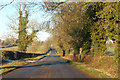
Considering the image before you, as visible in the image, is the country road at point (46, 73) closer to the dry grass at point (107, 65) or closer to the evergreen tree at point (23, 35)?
the dry grass at point (107, 65)

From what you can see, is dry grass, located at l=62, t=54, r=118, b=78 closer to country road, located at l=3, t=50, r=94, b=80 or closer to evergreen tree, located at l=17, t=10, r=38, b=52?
country road, located at l=3, t=50, r=94, b=80

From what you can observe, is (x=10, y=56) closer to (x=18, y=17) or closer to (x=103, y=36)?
(x=18, y=17)

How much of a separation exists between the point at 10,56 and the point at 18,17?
14.2 meters

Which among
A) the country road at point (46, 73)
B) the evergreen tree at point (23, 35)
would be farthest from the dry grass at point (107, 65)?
the evergreen tree at point (23, 35)

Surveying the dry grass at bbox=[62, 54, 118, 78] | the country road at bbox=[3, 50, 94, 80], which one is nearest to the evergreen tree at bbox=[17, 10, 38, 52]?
the country road at bbox=[3, 50, 94, 80]

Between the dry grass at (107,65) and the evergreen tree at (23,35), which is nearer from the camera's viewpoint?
the dry grass at (107,65)

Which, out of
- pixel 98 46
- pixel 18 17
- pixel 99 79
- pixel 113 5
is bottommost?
pixel 99 79

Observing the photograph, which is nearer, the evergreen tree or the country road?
the country road

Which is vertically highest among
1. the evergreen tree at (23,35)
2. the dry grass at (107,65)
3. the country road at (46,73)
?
the evergreen tree at (23,35)

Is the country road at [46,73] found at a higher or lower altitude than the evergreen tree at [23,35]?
lower

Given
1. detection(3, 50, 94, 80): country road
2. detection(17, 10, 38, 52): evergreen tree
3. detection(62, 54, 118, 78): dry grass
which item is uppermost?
detection(17, 10, 38, 52): evergreen tree

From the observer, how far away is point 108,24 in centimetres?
1404

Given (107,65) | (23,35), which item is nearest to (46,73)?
(107,65)

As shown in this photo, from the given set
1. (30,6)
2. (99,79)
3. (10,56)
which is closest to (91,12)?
(30,6)
